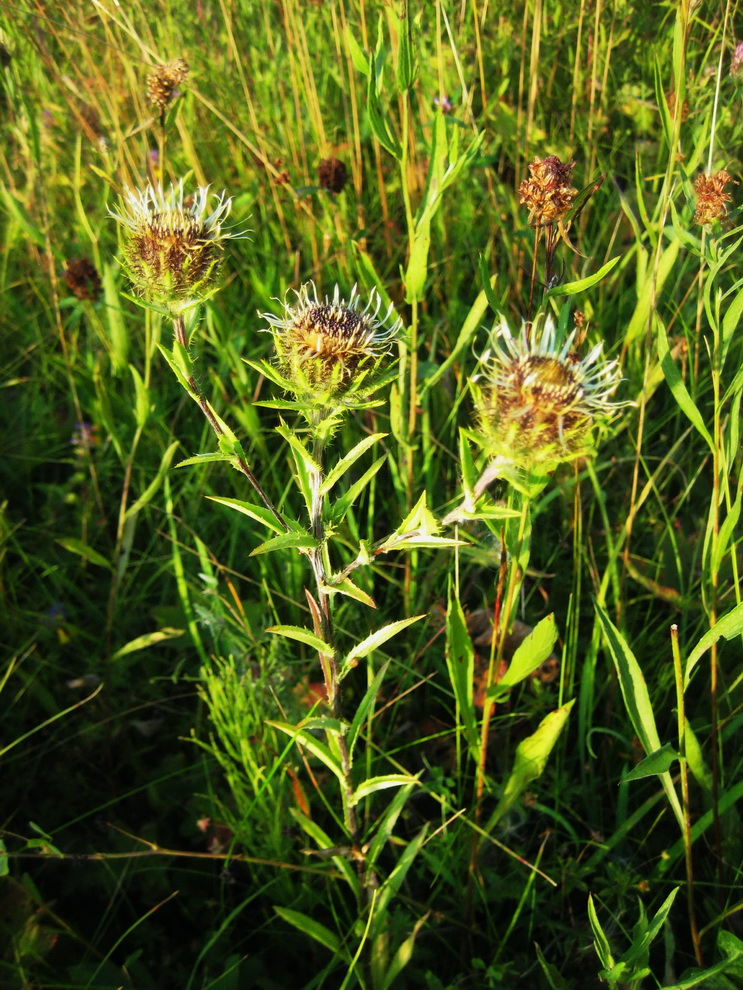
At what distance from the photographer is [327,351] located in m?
1.10

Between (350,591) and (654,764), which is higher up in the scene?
(350,591)

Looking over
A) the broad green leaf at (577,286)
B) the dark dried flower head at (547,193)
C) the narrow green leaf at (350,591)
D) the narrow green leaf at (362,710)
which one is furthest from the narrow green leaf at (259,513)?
the dark dried flower head at (547,193)

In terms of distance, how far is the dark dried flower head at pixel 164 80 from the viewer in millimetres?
1664

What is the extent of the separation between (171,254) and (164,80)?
732 millimetres

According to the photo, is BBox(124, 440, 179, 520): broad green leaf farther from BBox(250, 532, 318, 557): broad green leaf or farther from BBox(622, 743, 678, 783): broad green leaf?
BBox(622, 743, 678, 783): broad green leaf

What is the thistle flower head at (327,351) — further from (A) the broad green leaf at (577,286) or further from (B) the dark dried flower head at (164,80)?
(B) the dark dried flower head at (164,80)

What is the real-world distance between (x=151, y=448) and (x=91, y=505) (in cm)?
24

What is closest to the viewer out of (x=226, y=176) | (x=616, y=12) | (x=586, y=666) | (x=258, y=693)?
(x=586, y=666)

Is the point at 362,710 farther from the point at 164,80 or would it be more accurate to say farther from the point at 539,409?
the point at 164,80

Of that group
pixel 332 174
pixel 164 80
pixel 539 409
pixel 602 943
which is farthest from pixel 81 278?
pixel 602 943

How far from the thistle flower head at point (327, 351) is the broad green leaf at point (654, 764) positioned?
71 cm

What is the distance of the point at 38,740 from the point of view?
1783mm

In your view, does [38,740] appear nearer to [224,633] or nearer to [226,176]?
[224,633]

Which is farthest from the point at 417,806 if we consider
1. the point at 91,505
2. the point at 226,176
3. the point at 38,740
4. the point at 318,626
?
the point at 226,176
